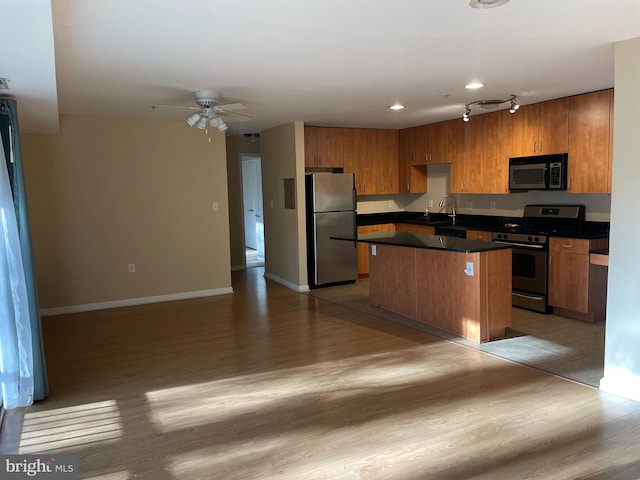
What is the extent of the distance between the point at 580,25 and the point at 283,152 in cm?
462

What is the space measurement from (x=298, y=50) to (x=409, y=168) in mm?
4790

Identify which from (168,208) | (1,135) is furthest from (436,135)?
(1,135)

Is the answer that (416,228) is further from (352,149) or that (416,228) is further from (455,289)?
(455,289)

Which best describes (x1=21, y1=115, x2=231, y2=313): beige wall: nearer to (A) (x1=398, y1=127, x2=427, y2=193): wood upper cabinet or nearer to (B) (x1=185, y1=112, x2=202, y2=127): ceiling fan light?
(B) (x1=185, y1=112, x2=202, y2=127): ceiling fan light

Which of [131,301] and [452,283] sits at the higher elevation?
[452,283]

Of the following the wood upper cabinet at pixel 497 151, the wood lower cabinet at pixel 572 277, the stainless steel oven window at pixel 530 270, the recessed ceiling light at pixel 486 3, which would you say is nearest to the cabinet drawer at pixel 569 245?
the wood lower cabinet at pixel 572 277

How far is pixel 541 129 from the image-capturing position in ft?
18.2

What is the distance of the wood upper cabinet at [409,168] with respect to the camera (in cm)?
766

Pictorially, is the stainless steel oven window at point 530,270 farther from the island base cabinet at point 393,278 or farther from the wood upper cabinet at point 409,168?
the wood upper cabinet at point 409,168

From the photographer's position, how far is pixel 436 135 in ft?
23.3

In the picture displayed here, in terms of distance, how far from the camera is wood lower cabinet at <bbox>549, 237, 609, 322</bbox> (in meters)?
4.93

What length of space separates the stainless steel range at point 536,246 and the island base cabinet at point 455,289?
968 mm

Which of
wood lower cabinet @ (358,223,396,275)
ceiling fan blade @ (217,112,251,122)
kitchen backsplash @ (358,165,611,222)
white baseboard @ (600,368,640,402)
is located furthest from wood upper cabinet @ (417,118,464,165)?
white baseboard @ (600,368,640,402)

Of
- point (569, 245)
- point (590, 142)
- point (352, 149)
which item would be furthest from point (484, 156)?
point (352, 149)
